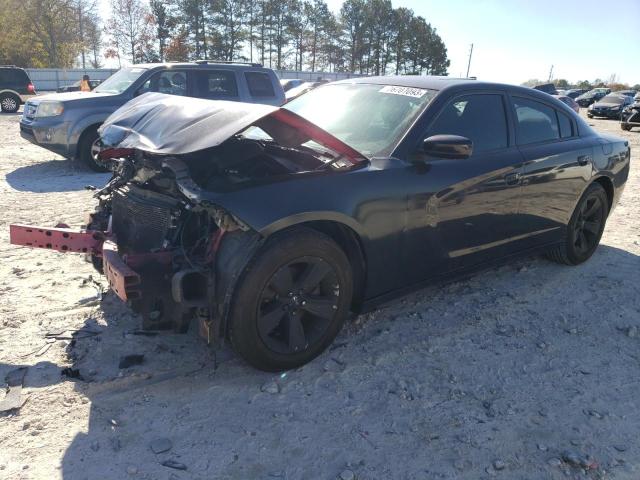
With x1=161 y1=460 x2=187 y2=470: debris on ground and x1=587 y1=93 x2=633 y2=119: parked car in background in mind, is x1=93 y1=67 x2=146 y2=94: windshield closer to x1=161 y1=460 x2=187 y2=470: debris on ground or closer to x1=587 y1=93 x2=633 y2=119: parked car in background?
x1=161 y1=460 x2=187 y2=470: debris on ground

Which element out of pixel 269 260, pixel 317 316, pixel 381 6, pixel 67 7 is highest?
pixel 381 6

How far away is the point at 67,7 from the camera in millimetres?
45969

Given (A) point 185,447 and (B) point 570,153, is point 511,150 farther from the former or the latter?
(A) point 185,447

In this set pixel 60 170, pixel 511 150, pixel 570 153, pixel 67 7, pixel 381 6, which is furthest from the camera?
pixel 381 6

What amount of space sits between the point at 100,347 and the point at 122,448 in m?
1.02

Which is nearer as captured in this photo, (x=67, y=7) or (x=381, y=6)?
(x=67, y=7)

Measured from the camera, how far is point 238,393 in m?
2.90

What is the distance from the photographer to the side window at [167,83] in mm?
9055

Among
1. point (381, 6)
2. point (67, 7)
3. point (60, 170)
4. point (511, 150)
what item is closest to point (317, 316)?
point (511, 150)

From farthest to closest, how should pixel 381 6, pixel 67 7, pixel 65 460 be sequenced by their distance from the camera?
pixel 381 6, pixel 67 7, pixel 65 460

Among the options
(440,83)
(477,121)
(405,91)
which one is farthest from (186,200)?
(477,121)

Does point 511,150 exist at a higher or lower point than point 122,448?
higher

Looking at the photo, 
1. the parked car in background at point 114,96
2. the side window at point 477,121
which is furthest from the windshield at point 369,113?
the parked car in background at point 114,96

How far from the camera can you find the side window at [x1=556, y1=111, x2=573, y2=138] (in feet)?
15.4
